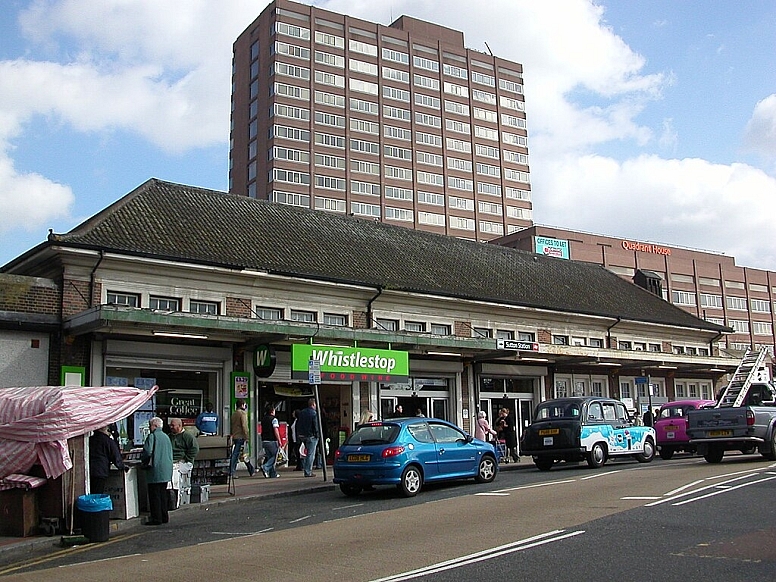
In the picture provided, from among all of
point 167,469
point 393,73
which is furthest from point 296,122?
point 167,469

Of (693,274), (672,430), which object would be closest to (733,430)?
(672,430)

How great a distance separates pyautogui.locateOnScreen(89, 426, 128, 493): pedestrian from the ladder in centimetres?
1917

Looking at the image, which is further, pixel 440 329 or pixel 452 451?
pixel 440 329

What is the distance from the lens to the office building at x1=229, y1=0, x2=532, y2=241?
81062 mm

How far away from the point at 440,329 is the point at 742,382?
11.0 metres

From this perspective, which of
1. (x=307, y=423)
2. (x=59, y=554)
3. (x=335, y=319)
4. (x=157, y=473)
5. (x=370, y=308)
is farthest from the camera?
(x=370, y=308)

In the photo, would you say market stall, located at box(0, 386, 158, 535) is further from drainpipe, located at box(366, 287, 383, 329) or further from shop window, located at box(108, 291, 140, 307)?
drainpipe, located at box(366, 287, 383, 329)

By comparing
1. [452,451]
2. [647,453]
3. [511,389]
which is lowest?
[647,453]

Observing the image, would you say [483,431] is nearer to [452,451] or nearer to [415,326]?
[415,326]

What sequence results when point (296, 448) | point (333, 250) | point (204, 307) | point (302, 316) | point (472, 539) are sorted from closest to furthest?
point (472, 539) < point (296, 448) < point (204, 307) < point (302, 316) < point (333, 250)

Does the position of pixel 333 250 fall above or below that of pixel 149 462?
above

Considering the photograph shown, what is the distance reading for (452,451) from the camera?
55.5ft

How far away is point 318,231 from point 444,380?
710 centimetres

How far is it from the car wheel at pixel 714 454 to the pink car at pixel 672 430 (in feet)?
9.50
